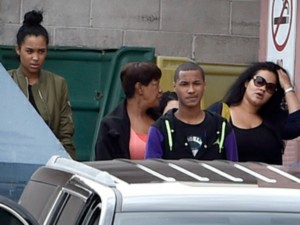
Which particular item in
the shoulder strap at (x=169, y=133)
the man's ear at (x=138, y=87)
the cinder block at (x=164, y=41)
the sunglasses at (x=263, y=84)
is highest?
the cinder block at (x=164, y=41)

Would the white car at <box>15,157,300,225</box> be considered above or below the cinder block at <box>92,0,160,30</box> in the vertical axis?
below

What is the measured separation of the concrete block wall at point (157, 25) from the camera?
1019 centimetres

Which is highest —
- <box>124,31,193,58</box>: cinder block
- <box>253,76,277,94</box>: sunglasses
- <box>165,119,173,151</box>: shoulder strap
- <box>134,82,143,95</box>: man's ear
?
<box>124,31,193,58</box>: cinder block

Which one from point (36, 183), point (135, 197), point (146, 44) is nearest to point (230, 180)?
point (135, 197)

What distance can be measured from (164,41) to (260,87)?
122 inches

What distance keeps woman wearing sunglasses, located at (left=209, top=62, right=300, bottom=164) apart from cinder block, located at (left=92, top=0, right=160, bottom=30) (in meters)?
2.81

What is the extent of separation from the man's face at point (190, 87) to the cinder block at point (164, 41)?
3.42 meters

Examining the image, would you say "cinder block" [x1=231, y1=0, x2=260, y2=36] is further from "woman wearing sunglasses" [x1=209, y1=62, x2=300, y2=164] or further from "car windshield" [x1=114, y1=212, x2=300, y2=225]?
"car windshield" [x1=114, y1=212, x2=300, y2=225]

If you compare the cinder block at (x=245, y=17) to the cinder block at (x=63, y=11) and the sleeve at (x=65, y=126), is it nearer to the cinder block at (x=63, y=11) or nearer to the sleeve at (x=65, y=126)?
the cinder block at (x=63, y=11)

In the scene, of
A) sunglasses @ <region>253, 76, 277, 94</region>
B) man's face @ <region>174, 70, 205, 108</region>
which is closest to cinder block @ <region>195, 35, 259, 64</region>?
sunglasses @ <region>253, 76, 277, 94</region>

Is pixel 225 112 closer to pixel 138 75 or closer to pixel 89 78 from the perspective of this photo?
pixel 138 75

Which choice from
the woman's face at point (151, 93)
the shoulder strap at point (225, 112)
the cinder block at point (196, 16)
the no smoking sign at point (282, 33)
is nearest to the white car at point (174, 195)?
the shoulder strap at point (225, 112)

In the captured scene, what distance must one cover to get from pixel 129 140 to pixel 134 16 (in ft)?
11.1

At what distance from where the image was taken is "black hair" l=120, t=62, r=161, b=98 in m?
7.32
